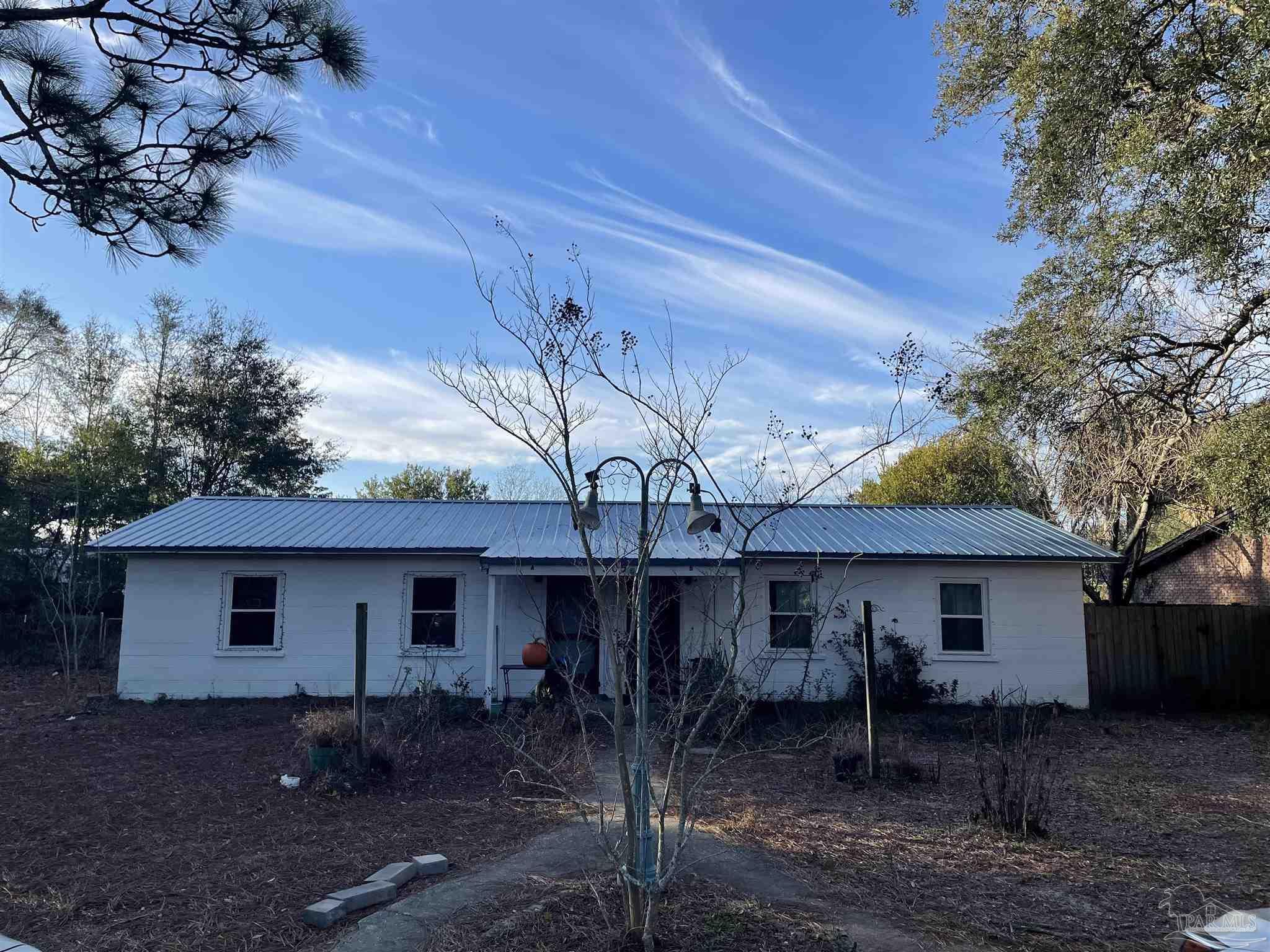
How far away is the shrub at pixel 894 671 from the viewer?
12.9m

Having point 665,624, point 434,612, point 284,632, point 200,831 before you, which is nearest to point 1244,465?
point 665,624

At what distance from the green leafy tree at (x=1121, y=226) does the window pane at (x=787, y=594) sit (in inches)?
161

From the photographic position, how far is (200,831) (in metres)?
6.48

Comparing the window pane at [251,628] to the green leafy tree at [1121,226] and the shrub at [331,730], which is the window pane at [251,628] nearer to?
the shrub at [331,730]

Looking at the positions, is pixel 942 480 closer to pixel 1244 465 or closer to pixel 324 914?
pixel 1244 465

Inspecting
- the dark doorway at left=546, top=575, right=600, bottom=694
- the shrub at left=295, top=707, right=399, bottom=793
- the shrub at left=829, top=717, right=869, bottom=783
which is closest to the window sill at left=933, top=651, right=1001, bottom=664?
the shrub at left=829, top=717, right=869, bottom=783

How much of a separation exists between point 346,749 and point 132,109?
5.57 metres

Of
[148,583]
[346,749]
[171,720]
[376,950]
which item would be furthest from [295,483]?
[376,950]

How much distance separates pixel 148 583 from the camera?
13.2m

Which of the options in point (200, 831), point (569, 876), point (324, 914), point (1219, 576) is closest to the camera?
point (324, 914)

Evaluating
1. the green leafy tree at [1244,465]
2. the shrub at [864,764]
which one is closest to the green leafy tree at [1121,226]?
the green leafy tree at [1244,465]

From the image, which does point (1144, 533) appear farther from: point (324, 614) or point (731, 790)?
point (324, 614)

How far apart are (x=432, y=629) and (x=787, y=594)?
225 inches

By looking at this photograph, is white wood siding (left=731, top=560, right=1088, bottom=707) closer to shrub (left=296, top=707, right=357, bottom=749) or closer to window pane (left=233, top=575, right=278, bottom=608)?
shrub (left=296, top=707, right=357, bottom=749)
